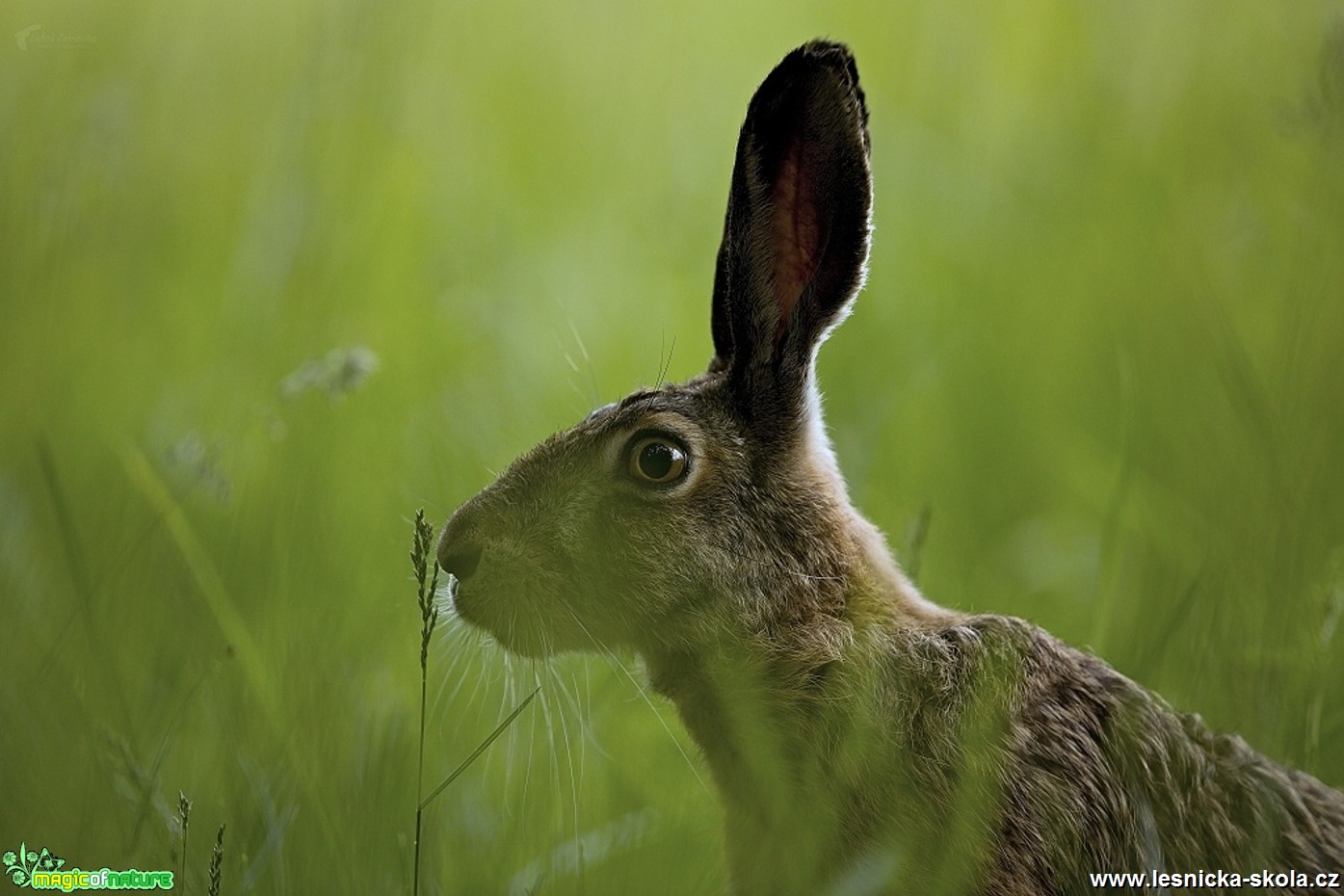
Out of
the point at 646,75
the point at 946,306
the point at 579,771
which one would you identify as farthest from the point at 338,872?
the point at 646,75

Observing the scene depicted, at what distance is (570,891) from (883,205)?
4468 millimetres

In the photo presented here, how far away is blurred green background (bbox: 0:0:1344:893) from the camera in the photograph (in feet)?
12.4

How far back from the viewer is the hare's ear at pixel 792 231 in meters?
3.39

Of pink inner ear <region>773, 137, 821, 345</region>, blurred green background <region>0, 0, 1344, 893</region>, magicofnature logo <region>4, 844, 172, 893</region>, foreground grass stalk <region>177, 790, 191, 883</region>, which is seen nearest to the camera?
foreground grass stalk <region>177, 790, 191, 883</region>

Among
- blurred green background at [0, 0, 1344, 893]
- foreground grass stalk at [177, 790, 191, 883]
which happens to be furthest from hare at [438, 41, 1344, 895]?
foreground grass stalk at [177, 790, 191, 883]

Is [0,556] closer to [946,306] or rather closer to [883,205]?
[946,306]

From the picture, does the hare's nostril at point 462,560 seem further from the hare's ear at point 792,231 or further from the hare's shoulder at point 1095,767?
the hare's shoulder at point 1095,767

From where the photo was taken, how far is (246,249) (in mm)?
5969

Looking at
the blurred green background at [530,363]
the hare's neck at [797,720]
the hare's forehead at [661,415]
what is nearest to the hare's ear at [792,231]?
the hare's forehead at [661,415]

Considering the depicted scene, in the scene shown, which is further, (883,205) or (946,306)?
(883,205)

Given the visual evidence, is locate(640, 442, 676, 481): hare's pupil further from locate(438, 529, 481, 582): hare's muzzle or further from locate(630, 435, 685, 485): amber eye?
locate(438, 529, 481, 582): hare's muzzle

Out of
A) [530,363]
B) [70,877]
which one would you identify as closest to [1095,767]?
[70,877]

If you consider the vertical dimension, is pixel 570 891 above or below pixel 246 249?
below

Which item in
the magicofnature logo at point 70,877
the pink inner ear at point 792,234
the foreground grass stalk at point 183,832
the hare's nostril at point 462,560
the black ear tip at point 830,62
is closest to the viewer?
the foreground grass stalk at point 183,832
